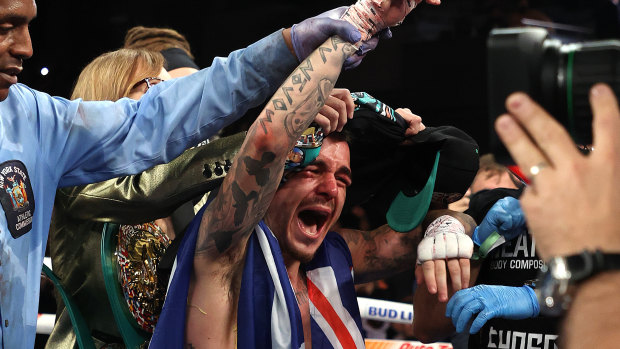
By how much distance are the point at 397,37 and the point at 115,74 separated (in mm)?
2196

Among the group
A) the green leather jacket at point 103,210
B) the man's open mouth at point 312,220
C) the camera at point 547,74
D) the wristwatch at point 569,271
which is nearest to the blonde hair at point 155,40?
the green leather jacket at point 103,210

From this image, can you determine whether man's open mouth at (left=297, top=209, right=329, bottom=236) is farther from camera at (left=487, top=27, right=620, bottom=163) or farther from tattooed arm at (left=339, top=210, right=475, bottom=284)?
camera at (left=487, top=27, right=620, bottom=163)

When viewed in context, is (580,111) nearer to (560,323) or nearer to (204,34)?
(560,323)

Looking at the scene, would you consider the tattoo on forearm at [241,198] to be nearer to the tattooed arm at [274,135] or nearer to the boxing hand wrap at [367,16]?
the tattooed arm at [274,135]

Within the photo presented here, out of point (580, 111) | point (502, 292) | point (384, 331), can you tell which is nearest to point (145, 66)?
point (502, 292)

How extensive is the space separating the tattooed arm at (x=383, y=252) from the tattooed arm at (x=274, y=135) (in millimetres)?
575

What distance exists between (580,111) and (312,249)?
2.98 ft

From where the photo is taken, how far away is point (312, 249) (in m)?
1.79

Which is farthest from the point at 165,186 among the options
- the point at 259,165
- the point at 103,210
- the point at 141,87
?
the point at 141,87

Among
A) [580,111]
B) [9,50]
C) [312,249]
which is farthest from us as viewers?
[312,249]

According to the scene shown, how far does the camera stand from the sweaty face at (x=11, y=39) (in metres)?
1.35

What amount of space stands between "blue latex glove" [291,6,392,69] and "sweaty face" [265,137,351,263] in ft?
1.13

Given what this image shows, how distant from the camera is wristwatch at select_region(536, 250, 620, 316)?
82 centimetres

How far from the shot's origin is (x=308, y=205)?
5.80ft
